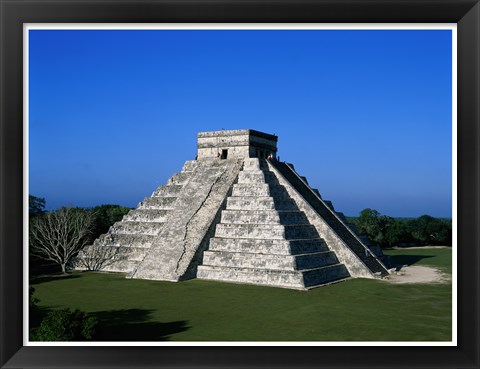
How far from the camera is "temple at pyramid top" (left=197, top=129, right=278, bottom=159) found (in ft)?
106

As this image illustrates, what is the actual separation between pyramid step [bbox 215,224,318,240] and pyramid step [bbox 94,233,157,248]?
179 inches

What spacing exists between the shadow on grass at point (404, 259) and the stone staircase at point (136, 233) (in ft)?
52.2

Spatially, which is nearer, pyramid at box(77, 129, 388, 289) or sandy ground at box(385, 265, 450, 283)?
pyramid at box(77, 129, 388, 289)

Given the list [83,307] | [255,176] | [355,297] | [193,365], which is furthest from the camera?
[255,176]

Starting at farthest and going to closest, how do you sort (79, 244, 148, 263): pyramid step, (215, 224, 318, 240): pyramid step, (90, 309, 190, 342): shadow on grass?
(79, 244, 148, 263): pyramid step < (215, 224, 318, 240): pyramid step < (90, 309, 190, 342): shadow on grass

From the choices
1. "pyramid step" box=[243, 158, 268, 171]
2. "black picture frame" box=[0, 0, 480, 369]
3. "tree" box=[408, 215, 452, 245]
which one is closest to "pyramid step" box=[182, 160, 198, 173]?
"pyramid step" box=[243, 158, 268, 171]

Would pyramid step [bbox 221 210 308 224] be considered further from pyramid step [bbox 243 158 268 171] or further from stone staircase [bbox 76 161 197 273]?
stone staircase [bbox 76 161 197 273]

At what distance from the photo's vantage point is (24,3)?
6.05 metres

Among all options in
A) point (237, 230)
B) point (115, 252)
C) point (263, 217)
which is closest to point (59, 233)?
point (115, 252)

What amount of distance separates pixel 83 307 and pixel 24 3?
15.6 metres

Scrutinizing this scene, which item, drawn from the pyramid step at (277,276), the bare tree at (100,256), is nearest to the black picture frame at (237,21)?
the pyramid step at (277,276)

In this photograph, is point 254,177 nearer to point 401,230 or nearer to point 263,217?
point 263,217
